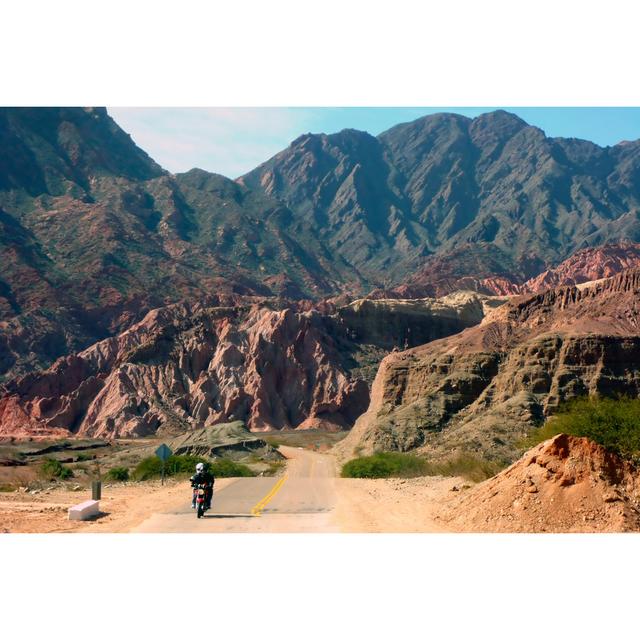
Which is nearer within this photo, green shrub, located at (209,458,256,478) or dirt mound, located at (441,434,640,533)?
dirt mound, located at (441,434,640,533)

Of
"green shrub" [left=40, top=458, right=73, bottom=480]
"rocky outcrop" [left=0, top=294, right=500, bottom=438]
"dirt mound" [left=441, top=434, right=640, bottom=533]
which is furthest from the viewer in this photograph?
"rocky outcrop" [left=0, top=294, right=500, bottom=438]

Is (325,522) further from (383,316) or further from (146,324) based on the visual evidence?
(146,324)

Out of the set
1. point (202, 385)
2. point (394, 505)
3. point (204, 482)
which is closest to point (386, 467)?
point (394, 505)

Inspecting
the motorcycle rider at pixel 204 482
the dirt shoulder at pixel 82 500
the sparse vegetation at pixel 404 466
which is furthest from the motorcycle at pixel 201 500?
the sparse vegetation at pixel 404 466

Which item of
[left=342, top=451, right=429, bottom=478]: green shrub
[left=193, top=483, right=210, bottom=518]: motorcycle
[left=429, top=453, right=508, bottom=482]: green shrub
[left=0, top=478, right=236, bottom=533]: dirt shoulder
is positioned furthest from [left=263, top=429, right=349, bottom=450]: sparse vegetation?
[left=193, top=483, right=210, bottom=518]: motorcycle

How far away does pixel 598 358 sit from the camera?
60562 millimetres

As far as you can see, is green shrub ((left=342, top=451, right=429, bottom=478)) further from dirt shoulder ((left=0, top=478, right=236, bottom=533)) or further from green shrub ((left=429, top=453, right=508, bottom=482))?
dirt shoulder ((left=0, top=478, right=236, bottom=533))

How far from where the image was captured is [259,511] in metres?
25.4

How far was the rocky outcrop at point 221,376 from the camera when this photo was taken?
113 metres

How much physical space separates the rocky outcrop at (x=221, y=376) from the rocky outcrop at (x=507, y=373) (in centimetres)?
3922

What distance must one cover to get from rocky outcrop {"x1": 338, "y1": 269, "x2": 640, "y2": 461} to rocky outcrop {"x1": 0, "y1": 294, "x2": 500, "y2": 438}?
1544 inches

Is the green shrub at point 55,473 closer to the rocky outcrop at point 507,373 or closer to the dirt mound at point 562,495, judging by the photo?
the rocky outcrop at point 507,373

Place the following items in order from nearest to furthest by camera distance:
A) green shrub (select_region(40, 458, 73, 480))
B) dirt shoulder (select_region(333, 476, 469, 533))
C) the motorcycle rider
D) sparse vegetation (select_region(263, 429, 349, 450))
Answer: dirt shoulder (select_region(333, 476, 469, 533)) < the motorcycle rider < green shrub (select_region(40, 458, 73, 480)) < sparse vegetation (select_region(263, 429, 349, 450))

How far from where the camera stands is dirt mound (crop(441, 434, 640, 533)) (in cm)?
1906
